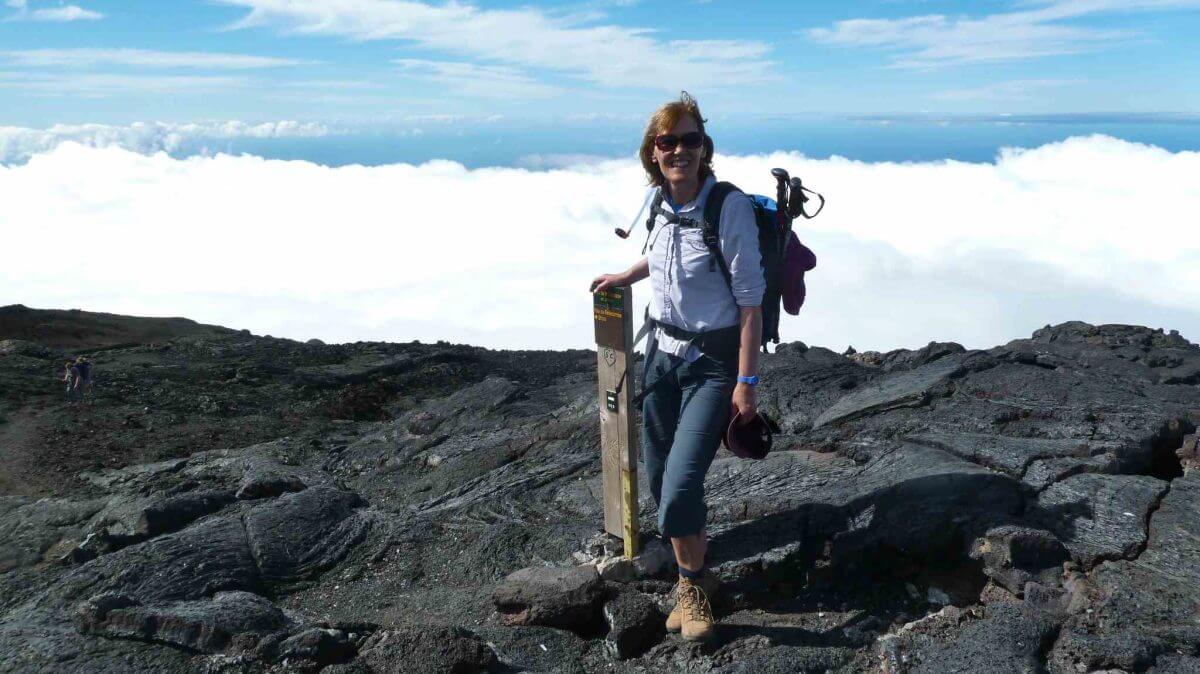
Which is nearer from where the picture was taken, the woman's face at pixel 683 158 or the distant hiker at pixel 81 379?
the woman's face at pixel 683 158

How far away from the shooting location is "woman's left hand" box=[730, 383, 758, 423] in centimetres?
431

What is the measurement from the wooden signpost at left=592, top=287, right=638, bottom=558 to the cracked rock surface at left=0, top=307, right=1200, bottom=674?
37cm

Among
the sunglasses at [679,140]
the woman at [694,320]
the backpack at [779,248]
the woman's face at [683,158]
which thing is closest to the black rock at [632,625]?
the woman at [694,320]

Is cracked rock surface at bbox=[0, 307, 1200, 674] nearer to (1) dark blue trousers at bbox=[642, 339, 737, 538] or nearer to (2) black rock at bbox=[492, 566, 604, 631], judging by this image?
(2) black rock at bbox=[492, 566, 604, 631]

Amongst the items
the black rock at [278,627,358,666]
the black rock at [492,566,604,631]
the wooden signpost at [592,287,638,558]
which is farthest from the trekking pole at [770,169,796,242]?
the black rock at [278,627,358,666]

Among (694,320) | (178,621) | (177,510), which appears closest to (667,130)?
(694,320)

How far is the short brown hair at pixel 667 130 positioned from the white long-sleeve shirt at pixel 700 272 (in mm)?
137

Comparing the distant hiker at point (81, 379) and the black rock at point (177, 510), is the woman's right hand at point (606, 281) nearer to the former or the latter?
the black rock at point (177, 510)

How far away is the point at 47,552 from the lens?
6895 millimetres

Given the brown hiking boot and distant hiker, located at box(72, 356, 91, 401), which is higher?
the brown hiking boot

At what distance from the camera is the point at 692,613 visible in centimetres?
461

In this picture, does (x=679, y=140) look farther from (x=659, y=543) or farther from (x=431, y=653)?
(x=431, y=653)

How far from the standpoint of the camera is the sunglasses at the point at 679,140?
4.40m

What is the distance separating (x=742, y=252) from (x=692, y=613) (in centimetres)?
191
